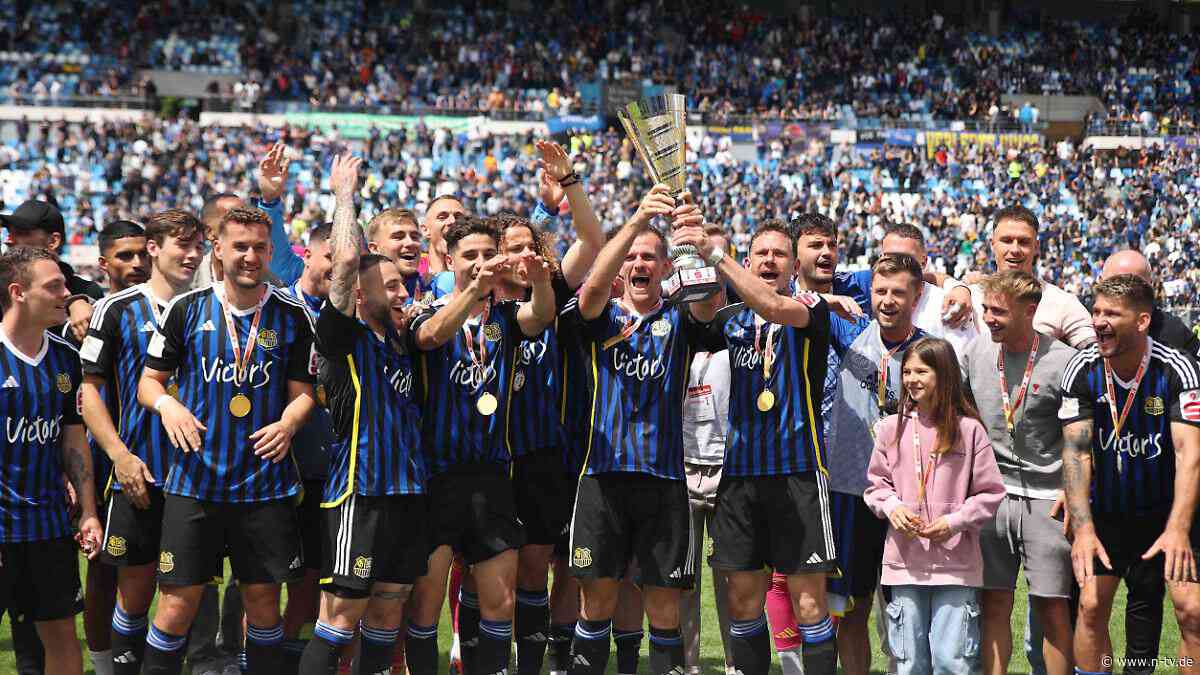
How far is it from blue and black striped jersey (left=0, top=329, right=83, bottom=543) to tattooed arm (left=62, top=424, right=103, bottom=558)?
0.13 feet

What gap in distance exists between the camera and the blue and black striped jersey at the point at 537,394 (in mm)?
5855

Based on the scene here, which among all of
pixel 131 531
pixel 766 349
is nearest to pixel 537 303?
pixel 766 349

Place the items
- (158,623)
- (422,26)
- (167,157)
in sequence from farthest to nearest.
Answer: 1. (422,26)
2. (167,157)
3. (158,623)

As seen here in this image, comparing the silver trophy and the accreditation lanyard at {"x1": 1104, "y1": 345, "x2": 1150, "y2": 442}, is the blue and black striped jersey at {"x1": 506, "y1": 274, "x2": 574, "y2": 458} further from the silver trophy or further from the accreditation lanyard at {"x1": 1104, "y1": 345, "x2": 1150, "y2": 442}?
the accreditation lanyard at {"x1": 1104, "y1": 345, "x2": 1150, "y2": 442}

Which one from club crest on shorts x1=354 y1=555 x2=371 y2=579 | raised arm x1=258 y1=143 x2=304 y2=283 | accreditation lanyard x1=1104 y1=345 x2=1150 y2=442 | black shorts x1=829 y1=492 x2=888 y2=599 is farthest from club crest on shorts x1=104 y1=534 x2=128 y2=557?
accreditation lanyard x1=1104 y1=345 x2=1150 y2=442

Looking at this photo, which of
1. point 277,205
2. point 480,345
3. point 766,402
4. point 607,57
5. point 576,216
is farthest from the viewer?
point 607,57

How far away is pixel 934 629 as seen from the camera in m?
5.42

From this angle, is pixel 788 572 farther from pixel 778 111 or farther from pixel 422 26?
pixel 422 26

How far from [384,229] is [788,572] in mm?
2580

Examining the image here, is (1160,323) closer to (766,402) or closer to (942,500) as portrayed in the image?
(942,500)

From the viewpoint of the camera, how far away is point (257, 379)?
539cm

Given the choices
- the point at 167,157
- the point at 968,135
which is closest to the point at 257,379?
the point at 167,157

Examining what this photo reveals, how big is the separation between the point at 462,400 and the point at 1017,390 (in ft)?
8.21

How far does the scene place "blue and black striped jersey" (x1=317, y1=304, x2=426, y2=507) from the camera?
5266 mm
